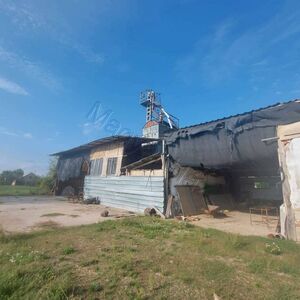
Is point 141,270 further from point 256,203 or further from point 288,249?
point 256,203

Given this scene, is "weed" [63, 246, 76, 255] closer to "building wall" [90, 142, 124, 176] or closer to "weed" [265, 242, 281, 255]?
"weed" [265, 242, 281, 255]

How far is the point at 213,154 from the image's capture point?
854cm

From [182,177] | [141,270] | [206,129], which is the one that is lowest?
[141,270]

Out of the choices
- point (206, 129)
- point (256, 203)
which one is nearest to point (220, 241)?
point (206, 129)

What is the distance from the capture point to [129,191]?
12336 mm

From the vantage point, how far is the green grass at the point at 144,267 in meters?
3.05

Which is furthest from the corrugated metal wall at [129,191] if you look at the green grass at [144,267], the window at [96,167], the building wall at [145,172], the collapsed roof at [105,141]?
the green grass at [144,267]

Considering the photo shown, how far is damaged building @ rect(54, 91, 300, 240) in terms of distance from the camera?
6281mm

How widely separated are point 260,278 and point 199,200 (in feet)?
25.2

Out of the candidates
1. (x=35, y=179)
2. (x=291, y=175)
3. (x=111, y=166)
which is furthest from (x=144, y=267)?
(x=35, y=179)

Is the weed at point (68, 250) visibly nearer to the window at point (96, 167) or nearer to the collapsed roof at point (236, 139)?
the collapsed roof at point (236, 139)

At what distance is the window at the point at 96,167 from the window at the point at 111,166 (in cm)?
106

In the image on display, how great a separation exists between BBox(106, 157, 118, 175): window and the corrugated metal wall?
0.39m

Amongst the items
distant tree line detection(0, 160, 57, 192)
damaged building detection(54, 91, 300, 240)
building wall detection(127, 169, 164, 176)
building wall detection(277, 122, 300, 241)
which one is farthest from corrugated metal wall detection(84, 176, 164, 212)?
distant tree line detection(0, 160, 57, 192)
